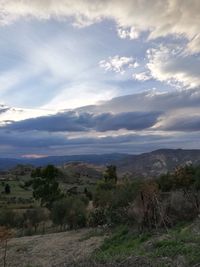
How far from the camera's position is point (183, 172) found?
126ft

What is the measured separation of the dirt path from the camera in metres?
21.3

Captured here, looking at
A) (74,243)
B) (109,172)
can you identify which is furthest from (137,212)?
(109,172)

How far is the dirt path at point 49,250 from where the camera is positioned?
2128 cm

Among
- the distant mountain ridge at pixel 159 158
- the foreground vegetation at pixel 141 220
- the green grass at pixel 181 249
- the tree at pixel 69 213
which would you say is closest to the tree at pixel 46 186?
the foreground vegetation at pixel 141 220

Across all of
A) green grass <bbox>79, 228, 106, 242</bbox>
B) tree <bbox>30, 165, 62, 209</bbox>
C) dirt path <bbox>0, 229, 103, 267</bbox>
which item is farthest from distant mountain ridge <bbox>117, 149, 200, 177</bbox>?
dirt path <bbox>0, 229, 103, 267</bbox>

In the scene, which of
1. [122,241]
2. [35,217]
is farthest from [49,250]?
[35,217]

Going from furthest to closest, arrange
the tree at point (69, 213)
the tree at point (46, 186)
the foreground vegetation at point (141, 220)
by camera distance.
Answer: the tree at point (46, 186)
the tree at point (69, 213)
the foreground vegetation at point (141, 220)

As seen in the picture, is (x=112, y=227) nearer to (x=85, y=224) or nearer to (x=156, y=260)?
(x=85, y=224)

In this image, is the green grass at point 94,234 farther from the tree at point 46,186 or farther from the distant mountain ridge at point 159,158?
the distant mountain ridge at point 159,158

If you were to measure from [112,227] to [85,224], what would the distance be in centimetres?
594

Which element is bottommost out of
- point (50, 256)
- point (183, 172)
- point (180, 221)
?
point (50, 256)

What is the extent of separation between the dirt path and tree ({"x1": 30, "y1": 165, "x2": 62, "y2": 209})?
21.2 metres

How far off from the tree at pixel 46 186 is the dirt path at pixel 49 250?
21.2 meters

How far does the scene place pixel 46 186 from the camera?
172ft
